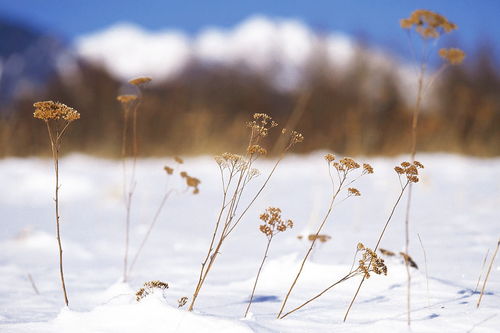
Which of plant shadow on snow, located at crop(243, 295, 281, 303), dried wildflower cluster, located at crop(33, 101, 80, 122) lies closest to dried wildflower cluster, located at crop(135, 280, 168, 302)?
plant shadow on snow, located at crop(243, 295, 281, 303)

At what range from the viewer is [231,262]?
254 centimetres

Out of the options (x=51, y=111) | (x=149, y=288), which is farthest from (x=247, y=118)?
(x=149, y=288)

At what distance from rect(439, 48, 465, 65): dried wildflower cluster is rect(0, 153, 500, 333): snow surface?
974mm

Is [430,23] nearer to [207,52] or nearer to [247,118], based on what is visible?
[247,118]

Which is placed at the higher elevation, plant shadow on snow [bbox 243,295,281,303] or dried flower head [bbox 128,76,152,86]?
dried flower head [bbox 128,76,152,86]

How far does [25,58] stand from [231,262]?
76.6 feet

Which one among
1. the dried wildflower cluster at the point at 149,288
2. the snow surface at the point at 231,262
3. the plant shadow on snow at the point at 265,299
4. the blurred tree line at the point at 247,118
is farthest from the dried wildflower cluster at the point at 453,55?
the blurred tree line at the point at 247,118

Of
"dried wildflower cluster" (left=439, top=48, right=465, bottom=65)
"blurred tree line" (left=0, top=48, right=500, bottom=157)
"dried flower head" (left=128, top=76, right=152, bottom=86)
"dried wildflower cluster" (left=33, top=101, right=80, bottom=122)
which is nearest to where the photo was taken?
"dried wildflower cluster" (left=33, top=101, right=80, bottom=122)

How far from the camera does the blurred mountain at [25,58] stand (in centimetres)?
1698

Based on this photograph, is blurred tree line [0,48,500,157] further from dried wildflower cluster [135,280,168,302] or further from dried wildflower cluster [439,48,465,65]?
dried wildflower cluster [135,280,168,302]

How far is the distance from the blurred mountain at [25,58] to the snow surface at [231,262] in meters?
12.4

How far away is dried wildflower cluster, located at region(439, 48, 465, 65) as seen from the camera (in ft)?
5.75

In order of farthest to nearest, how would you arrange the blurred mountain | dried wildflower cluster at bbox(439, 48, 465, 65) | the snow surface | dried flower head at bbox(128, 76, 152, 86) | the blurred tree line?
the blurred mountain < the blurred tree line < dried flower head at bbox(128, 76, 152, 86) < dried wildflower cluster at bbox(439, 48, 465, 65) < the snow surface

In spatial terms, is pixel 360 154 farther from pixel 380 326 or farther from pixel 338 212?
pixel 380 326
